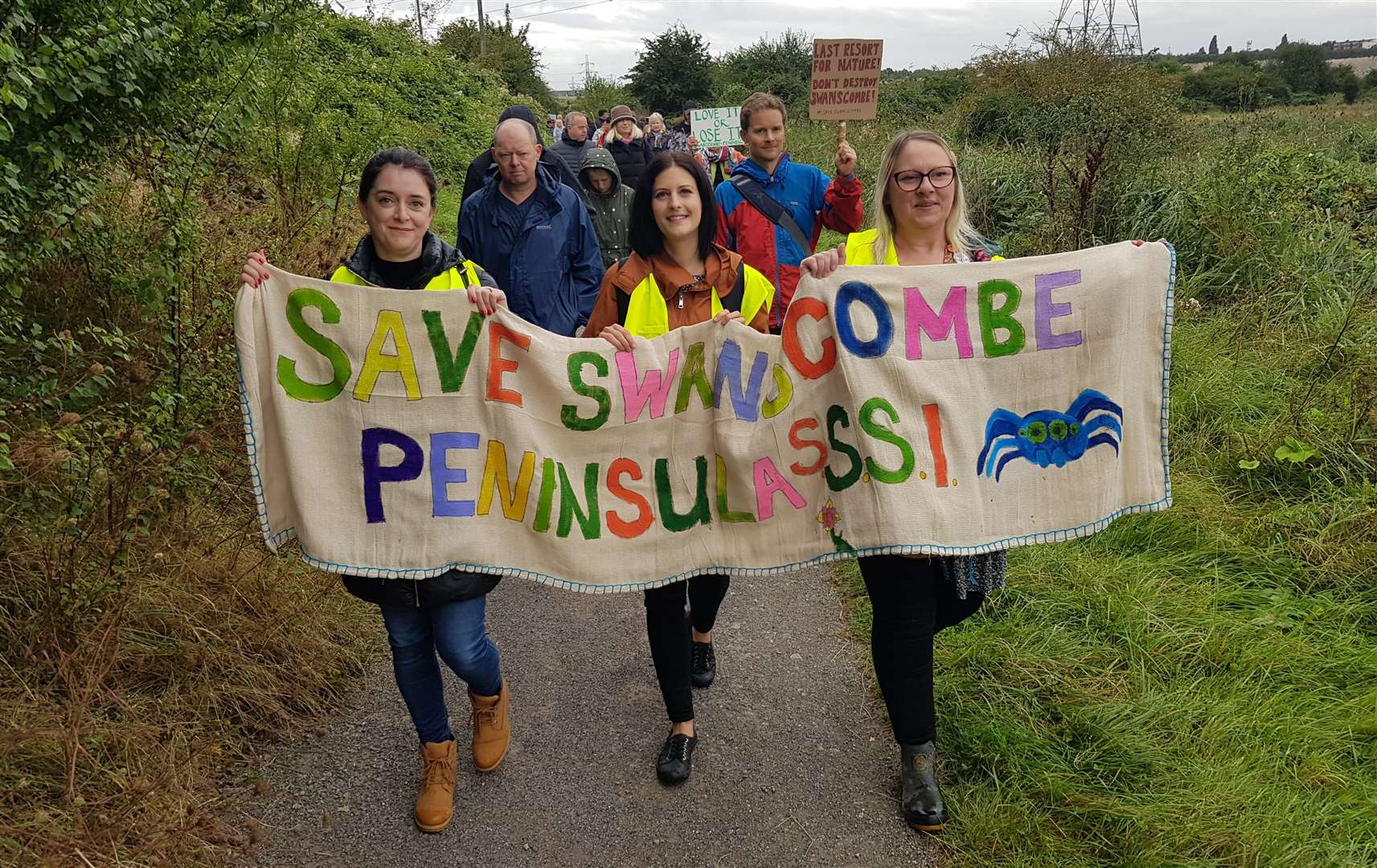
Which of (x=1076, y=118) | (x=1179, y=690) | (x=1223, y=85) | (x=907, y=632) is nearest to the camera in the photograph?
(x=907, y=632)

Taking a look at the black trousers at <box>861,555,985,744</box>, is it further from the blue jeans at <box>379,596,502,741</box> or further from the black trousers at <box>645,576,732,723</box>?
the blue jeans at <box>379,596,502,741</box>

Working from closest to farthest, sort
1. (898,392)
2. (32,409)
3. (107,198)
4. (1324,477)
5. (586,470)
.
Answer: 1. (898,392)
2. (586,470)
3. (32,409)
4. (107,198)
5. (1324,477)

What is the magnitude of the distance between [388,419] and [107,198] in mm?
2581

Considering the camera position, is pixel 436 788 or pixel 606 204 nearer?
pixel 436 788

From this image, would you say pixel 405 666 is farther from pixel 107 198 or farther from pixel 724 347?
pixel 107 198

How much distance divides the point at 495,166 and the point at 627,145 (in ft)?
17.4

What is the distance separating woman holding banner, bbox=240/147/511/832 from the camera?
2758 millimetres

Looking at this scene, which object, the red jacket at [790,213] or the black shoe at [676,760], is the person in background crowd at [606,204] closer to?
the red jacket at [790,213]

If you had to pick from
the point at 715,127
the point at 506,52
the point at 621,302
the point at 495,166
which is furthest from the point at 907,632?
the point at 506,52

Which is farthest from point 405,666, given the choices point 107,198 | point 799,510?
point 107,198

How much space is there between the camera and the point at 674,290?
10.1ft

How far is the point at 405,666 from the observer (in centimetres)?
286

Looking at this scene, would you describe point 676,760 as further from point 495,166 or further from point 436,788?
point 495,166

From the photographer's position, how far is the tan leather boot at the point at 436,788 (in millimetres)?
2859
